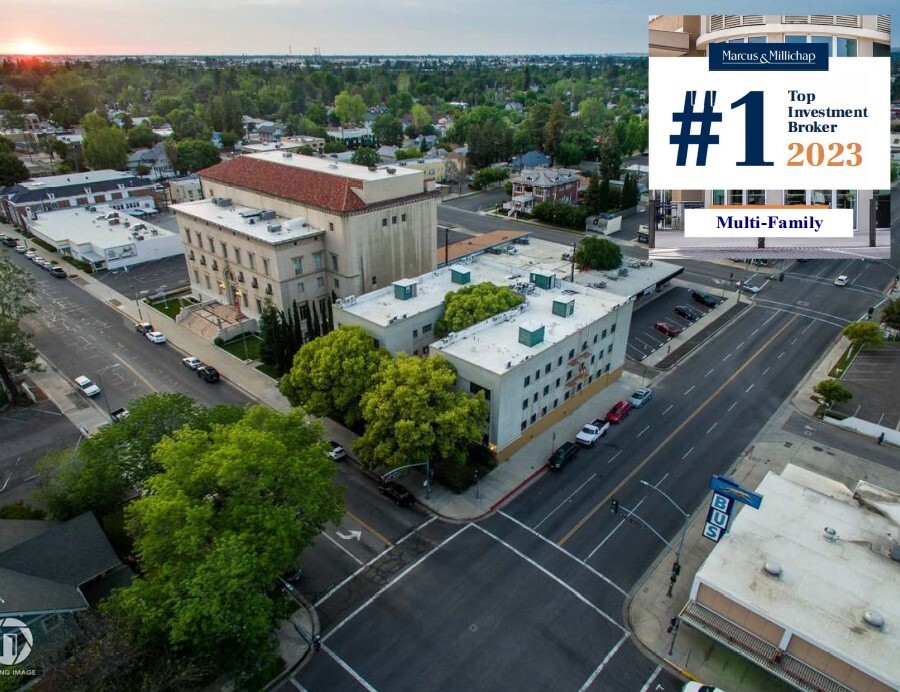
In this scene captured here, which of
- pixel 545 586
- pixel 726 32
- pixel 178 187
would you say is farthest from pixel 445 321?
pixel 178 187

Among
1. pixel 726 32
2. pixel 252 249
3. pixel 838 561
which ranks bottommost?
pixel 838 561

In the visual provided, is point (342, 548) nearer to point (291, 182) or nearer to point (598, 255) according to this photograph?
point (291, 182)

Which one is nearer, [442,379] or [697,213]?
[697,213]

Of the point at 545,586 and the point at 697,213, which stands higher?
the point at 697,213

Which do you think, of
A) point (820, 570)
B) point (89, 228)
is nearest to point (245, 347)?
point (89, 228)

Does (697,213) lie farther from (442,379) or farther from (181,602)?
(181,602)

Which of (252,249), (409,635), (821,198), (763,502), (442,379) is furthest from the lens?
(252,249)

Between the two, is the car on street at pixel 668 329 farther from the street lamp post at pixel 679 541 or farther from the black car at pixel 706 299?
the street lamp post at pixel 679 541

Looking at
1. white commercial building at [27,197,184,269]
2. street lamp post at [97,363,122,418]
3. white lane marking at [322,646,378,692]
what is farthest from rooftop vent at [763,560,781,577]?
white commercial building at [27,197,184,269]
